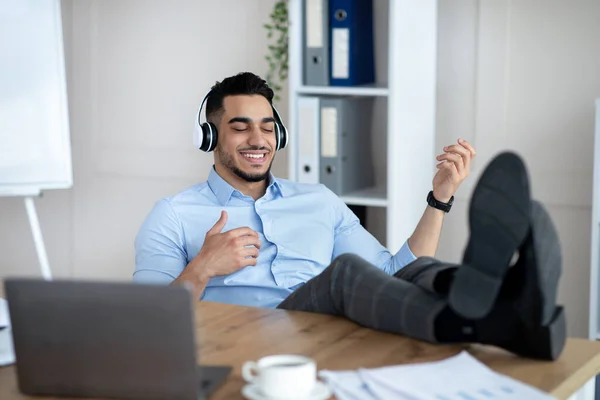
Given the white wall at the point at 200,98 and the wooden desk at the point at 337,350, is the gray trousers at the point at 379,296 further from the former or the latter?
the white wall at the point at 200,98

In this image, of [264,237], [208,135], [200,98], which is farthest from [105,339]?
[200,98]

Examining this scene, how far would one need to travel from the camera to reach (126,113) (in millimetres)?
4176

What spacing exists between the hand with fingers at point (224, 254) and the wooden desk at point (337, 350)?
1.41 feet

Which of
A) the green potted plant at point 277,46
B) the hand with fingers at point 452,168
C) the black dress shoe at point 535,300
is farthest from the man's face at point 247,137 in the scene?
the black dress shoe at point 535,300

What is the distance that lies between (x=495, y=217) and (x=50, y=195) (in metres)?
3.37

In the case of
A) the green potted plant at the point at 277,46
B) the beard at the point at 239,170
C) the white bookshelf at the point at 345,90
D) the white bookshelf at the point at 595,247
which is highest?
the green potted plant at the point at 277,46

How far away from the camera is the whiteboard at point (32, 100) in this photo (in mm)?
3533

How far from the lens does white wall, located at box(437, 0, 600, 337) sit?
10.4ft

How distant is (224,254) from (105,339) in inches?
35.8

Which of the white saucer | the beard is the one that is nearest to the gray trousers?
the white saucer

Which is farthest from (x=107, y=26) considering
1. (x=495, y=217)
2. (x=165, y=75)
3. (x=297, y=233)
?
(x=495, y=217)

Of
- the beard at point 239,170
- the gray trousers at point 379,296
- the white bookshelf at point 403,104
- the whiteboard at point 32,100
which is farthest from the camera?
the whiteboard at point 32,100

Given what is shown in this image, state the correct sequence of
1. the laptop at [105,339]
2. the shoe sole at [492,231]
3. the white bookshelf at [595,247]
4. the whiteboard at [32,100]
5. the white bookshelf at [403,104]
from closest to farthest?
1. the laptop at [105,339]
2. the shoe sole at [492,231]
3. the white bookshelf at [595,247]
4. the white bookshelf at [403,104]
5. the whiteboard at [32,100]

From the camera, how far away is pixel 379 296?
1.59 meters
